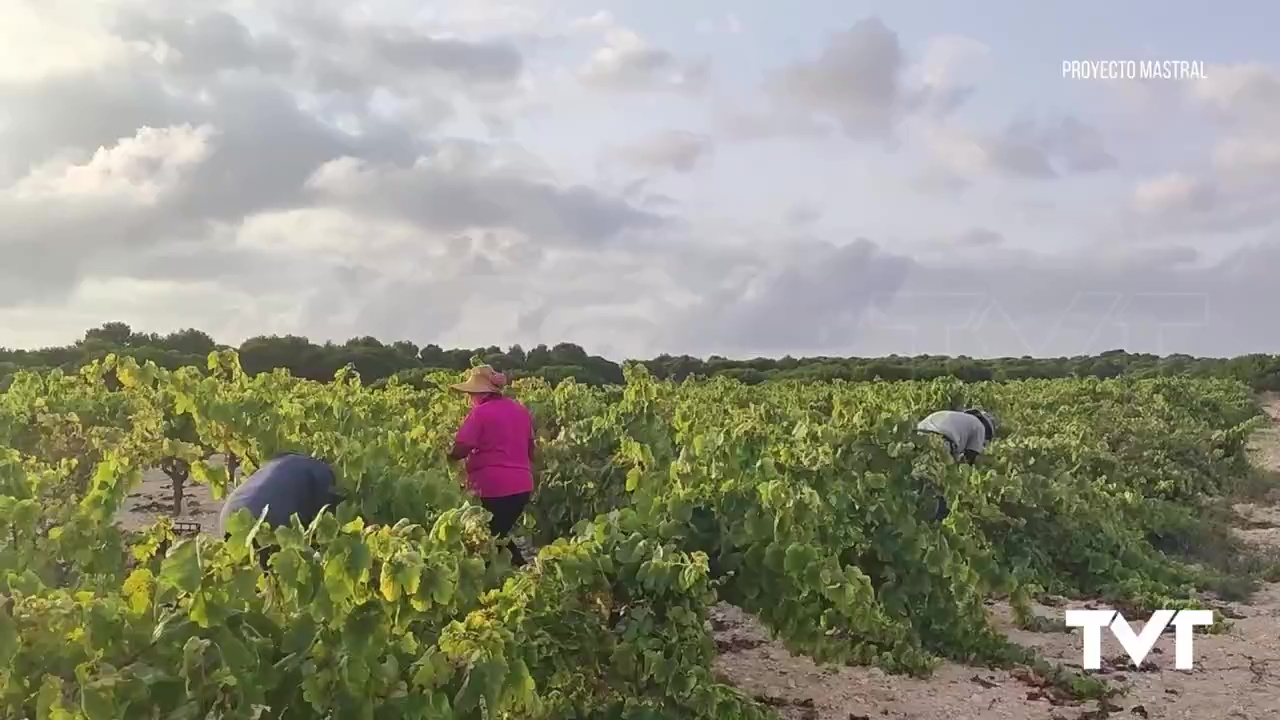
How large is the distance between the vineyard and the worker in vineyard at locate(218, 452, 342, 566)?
124mm

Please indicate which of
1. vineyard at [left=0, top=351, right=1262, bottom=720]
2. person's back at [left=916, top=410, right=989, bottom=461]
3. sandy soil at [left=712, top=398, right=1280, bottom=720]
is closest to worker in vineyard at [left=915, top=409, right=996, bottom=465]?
person's back at [left=916, top=410, right=989, bottom=461]

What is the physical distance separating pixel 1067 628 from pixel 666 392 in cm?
377

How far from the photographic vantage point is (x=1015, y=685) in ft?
21.9

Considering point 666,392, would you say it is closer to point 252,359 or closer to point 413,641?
point 413,641

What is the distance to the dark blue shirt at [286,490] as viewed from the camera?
17.5 feet

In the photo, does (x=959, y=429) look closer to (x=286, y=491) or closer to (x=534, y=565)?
(x=286, y=491)

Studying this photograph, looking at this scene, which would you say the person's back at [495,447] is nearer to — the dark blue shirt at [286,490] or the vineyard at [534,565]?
the vineyard at [534,565]

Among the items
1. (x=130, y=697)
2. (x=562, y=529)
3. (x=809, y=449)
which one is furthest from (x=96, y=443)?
(x=130, y=697)

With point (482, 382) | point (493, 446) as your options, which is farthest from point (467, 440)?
point (482, 382)

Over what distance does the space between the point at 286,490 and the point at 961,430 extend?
686 cm

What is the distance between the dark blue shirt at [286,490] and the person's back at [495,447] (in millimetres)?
1352

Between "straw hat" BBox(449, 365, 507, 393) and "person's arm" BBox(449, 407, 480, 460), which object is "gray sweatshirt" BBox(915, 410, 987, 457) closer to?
"straw hat" BBox(449, 365, 507, 393)

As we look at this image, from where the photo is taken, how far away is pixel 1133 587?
8.97 m

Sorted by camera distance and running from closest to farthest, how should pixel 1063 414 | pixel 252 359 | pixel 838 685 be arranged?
pixel 838 685 → pixel 1063 414 → pixel 252 359
